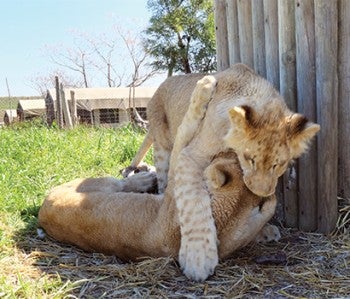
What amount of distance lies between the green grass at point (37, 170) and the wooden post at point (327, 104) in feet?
6.61

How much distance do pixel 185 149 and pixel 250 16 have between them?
1701mm

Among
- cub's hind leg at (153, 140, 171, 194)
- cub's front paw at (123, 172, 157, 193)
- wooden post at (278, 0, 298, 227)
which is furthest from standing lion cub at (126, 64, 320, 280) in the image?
cub's front paw at (123, 172, 157, 193)

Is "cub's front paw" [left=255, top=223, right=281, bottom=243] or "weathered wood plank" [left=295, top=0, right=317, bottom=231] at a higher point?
"weathered wood plank" [left=295, top=0, right=317, bottom=231]

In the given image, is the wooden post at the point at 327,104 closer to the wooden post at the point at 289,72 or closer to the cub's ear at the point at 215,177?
the wooden post at the point at 289,72

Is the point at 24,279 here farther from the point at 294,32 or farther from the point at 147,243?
the point at 294,32

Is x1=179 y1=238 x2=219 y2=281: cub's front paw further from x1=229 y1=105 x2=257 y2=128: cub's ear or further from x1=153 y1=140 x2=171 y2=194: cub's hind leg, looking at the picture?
x1=153 y1=140 x2=171 y2=194: cub's hind leg

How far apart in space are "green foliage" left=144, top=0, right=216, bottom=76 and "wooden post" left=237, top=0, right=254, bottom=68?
22.8 meters

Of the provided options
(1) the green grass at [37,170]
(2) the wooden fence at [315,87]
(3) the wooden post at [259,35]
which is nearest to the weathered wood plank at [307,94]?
(2) the wooden fence at [315,87]

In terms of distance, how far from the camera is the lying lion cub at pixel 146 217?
10.6ft

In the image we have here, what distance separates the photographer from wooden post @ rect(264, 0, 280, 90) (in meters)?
4.30

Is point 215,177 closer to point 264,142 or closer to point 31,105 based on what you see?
point 264,142

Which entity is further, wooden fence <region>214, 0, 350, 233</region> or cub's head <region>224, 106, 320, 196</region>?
wooden fence <region>214, 0, 350, 233</region>

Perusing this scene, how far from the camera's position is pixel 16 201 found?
189 inches

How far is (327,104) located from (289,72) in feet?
1.48
